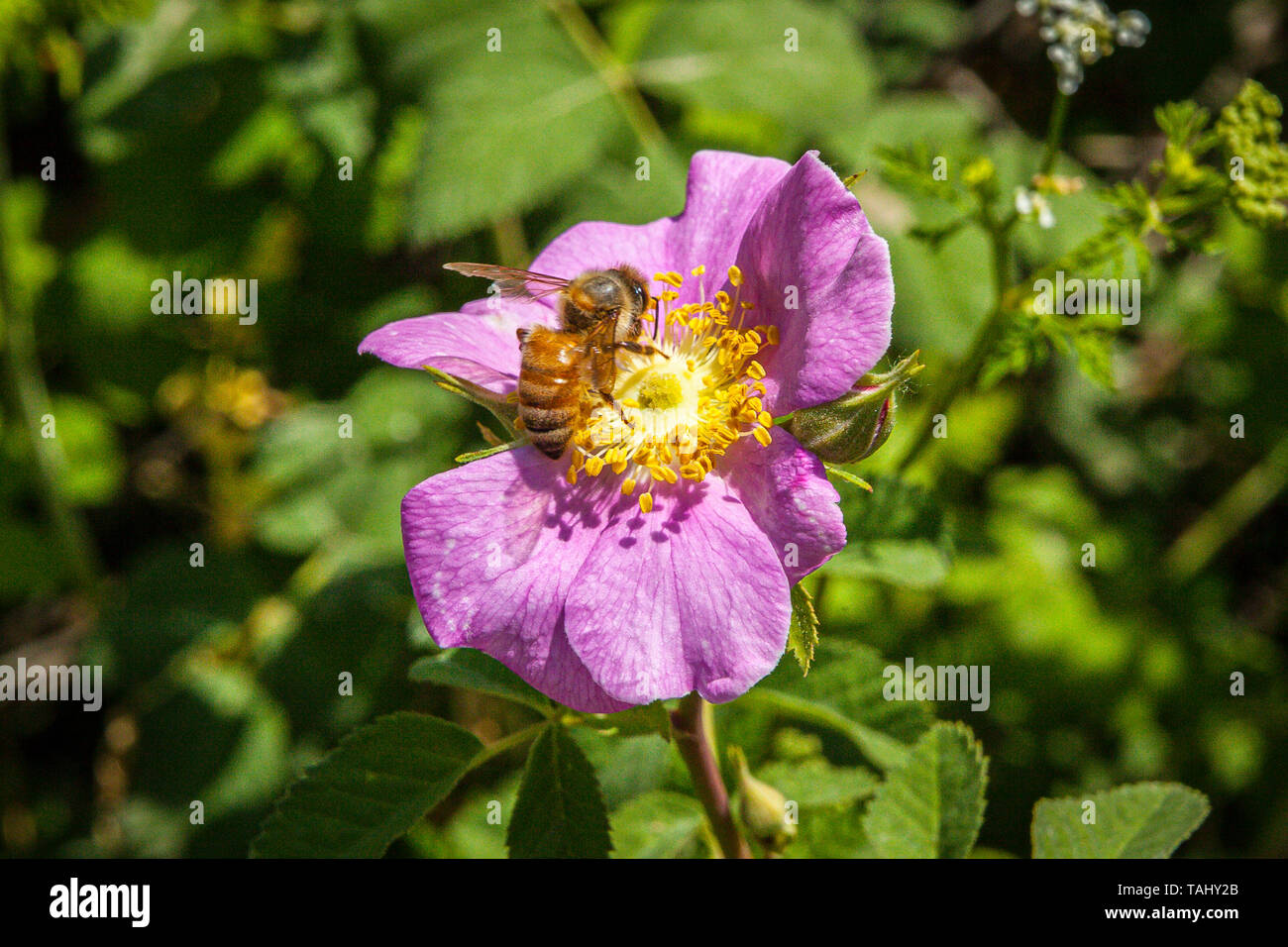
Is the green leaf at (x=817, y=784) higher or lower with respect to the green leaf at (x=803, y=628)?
lower

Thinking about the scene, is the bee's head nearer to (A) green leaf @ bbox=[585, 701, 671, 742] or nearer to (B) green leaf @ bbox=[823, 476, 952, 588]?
(B) green leaf @ bbox=[823, 476, 952, 588]

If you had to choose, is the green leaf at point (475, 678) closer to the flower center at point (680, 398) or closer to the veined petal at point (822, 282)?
the flower center at point (680, 398)

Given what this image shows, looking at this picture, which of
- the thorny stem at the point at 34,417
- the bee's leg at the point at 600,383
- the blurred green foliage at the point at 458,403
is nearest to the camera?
the bee's leg at the point at 600,383

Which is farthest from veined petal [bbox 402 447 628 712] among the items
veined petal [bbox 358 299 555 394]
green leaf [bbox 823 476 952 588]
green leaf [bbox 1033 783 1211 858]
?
green leaf [bbox 1033 783 1211 858]

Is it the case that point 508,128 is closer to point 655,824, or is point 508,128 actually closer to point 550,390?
point 550,390

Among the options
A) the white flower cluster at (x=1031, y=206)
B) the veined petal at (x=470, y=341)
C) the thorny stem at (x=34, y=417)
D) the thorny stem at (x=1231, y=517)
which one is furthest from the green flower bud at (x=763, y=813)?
the thorny stem at (x=34, y=417)

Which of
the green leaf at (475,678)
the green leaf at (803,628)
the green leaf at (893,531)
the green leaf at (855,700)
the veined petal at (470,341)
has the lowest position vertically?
the green leaf at (855,700)

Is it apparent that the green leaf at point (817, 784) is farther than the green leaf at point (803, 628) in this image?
Yes
